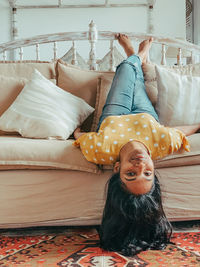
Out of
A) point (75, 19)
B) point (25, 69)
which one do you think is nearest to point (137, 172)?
point (25, 69)

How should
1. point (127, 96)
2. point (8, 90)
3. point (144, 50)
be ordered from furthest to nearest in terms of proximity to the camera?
point (144, 50) < point (8, 90) < point (127, 96)

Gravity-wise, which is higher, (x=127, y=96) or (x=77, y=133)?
(x=127, y=96)

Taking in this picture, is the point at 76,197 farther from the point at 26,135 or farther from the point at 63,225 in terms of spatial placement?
the point at 26,135

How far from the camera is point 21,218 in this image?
1.64 m

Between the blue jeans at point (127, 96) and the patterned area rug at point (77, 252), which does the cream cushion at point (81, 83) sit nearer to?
the blue jeans at point (127, 96)

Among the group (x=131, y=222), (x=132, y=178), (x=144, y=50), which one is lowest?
(x=131, y=222)

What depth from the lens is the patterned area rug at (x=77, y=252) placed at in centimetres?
136

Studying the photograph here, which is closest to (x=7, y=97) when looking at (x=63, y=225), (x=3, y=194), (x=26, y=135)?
(x=26, y=135)

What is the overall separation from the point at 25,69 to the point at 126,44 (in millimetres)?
732

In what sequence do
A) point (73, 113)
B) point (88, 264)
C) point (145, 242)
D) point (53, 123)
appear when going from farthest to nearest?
point (73, 113)
point (53, 123)
point (145, 242)
point (88, 264)

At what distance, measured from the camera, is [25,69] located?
2398 millimetres

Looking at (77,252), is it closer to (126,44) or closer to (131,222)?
(131,222)

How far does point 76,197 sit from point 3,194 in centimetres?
34

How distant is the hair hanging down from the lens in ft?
4.67
